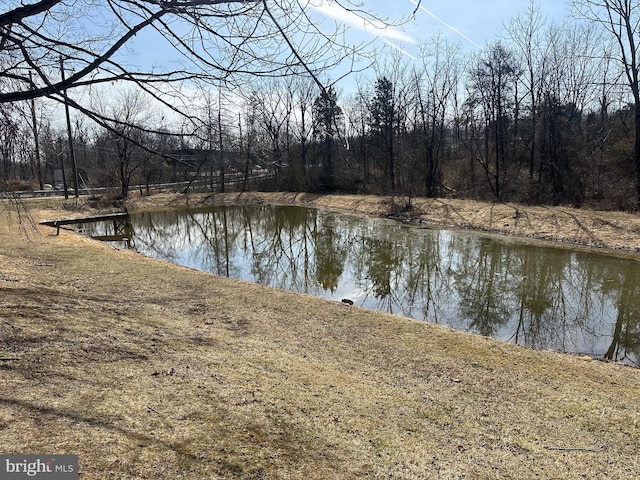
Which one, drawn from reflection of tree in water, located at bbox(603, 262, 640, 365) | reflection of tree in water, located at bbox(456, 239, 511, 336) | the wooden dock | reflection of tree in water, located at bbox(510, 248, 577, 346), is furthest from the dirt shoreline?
the wooden dock

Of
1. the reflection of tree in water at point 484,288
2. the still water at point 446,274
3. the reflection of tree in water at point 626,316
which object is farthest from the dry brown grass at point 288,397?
the reflection of tree in water at point 484,288

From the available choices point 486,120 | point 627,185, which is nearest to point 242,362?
point 627,185

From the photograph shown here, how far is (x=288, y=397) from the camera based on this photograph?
3627 millimetres

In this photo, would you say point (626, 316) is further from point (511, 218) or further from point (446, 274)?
point (511, 218)

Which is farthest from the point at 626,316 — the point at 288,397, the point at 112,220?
the point at 112,220

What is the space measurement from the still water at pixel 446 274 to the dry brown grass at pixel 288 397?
6.46 ft

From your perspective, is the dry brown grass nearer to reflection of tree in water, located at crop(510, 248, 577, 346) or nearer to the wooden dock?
reflection of tree in water, located at crop(510, 248, 577, 346)

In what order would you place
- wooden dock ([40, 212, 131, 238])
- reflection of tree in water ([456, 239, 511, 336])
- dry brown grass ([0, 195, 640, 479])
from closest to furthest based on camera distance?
dry brown grass ([0, 195, 640, 479]), reflection of tree in water ([456, 239, 511, 336]), wooden dock ([40, 212, 131, 238])

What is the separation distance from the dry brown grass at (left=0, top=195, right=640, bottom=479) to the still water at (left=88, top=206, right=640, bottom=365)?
1970 millimetres

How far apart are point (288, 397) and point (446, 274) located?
9.23 m

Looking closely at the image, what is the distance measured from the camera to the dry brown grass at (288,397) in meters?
2.62

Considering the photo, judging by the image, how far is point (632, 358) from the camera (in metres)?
6.43

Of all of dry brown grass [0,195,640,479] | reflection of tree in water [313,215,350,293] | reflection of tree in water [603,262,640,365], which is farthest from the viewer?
reflection of tree in water [313,215,350,293]

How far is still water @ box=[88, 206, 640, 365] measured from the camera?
7.85 meters
